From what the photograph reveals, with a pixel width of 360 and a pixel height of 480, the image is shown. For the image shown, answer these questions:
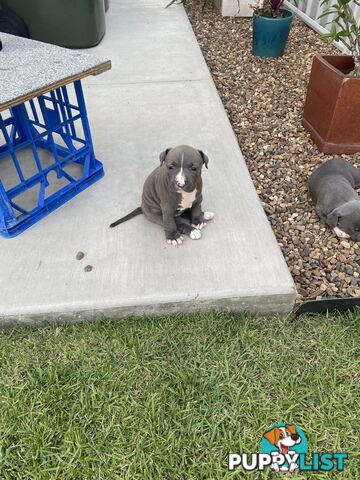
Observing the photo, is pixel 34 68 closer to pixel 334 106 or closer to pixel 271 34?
pixel 334 106

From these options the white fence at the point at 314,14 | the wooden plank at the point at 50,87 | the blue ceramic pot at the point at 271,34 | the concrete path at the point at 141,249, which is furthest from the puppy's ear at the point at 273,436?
the white fence at the point at 314,14

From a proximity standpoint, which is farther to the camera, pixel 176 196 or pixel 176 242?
pixel 176 242

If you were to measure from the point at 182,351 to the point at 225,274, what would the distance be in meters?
0.54

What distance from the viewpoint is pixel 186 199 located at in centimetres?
Result: 228

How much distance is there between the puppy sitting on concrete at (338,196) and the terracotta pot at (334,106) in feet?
1.58

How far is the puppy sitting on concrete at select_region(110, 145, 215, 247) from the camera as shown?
2.05m

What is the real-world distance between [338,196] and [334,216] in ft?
0.60

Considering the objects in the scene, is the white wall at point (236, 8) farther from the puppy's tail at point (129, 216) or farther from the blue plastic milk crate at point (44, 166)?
the puppy's tail at point (129, 216)

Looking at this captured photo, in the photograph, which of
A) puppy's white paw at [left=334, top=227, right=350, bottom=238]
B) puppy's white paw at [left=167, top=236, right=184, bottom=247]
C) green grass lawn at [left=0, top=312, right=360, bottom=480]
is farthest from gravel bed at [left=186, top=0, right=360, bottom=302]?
puppy's white paw at [left=167, top=236, right=184, bottom=247]

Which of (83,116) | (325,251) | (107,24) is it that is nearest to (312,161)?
(325,251)

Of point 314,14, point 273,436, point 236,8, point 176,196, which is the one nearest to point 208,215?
point 176,196

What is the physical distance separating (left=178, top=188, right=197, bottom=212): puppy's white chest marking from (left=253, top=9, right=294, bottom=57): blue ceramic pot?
3609 millimetres

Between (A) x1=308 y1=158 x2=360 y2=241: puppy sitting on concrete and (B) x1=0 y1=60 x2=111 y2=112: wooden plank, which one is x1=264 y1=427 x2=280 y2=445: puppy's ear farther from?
(B) x1=0 y1=60 x2=111 y2=112: wooden plank

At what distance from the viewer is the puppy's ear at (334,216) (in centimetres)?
262
